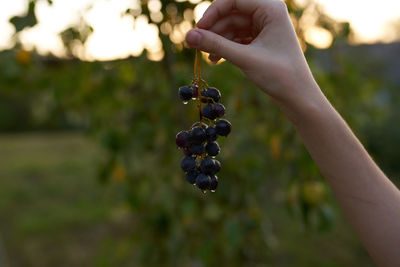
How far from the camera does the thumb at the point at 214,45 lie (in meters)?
0.74

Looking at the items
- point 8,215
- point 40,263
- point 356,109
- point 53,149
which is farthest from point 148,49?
point 53,149

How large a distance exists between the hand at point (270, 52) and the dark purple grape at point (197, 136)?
15 cm

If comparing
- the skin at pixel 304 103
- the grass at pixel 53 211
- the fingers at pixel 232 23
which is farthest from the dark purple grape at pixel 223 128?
the grass at pixel 53 211

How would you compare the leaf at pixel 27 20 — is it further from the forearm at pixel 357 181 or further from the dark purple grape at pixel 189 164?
the forearm at pixel 357 181

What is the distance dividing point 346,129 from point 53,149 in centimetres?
1115

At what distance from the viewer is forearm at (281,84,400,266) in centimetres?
85

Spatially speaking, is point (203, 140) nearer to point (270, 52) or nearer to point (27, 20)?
point (270, 52)

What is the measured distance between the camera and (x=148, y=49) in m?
2.12

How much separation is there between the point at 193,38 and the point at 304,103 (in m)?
0.26

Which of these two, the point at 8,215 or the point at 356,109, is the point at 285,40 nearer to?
the point at 356,109

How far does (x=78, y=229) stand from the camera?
561cm

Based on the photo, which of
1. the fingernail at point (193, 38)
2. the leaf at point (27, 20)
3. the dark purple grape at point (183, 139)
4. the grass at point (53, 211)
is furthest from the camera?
the grass at point (53, 211)

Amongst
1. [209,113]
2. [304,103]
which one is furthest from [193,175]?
[304,103]

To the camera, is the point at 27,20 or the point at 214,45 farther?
the point at 27,20
